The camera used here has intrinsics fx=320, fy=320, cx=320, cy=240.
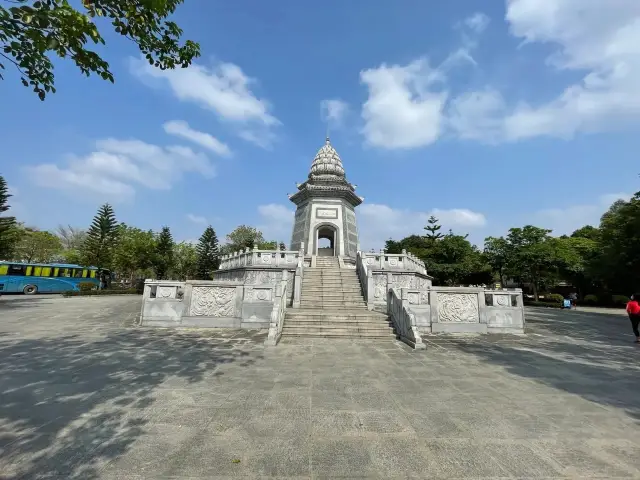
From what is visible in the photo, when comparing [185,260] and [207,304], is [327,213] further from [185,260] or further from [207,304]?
[185,260]

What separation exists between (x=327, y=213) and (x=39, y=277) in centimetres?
2544

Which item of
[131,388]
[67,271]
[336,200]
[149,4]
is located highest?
[336,200]

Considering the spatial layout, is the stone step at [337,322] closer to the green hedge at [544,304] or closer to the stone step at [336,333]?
the stone step at [336,333]

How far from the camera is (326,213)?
78.4 feet

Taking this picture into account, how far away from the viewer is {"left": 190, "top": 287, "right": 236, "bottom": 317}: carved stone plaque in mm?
11570

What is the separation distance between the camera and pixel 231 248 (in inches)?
1829

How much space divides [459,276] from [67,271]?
4077cm

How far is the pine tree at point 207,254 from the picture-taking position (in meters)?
45.0

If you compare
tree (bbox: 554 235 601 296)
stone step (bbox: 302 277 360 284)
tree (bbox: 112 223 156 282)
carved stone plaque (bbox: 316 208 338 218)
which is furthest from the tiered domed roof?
tree (bbox: 554 235 601 296)

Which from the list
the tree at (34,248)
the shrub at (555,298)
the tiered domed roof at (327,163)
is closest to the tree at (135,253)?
the tree at (34,248)

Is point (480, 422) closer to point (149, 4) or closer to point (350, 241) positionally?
point (149, 4)

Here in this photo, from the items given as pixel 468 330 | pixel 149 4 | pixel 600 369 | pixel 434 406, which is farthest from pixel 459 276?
pixel 149 4

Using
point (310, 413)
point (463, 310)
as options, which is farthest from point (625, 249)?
point (310, 413)

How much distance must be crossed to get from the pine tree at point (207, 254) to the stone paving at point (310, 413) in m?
38.2
